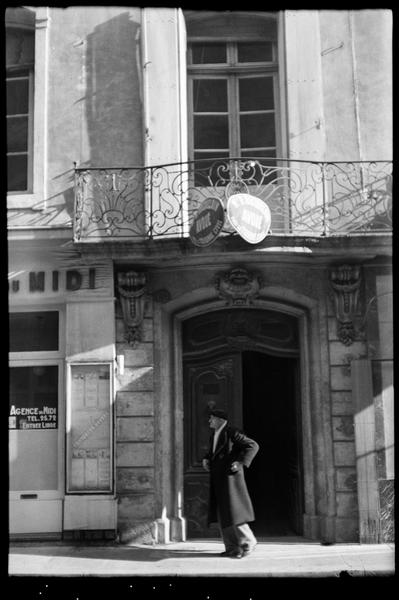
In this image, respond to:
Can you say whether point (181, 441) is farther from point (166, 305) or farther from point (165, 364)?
point (166, 305)

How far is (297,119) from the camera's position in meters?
10.9

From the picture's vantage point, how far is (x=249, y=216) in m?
9.68

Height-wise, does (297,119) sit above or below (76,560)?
above

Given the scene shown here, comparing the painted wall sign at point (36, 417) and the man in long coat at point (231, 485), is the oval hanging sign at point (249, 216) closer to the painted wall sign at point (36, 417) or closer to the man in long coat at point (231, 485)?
the man in long coat at point (231, 485)

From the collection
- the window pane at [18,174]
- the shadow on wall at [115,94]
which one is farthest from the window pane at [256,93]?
the window pane at [18,174]

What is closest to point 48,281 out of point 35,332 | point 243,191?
point 35,332

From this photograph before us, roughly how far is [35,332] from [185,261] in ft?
7.48

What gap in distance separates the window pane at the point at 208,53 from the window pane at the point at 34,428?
16.0ft

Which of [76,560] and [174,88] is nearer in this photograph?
[76,560]

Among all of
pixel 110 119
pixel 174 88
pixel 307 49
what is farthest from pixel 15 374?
pixel 307 49

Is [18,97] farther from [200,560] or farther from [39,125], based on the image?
[200,560]

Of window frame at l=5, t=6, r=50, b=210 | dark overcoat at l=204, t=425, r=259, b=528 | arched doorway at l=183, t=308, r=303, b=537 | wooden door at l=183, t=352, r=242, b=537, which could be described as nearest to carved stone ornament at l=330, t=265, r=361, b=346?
arched doorway at l=183, t=308, r=303, b=537

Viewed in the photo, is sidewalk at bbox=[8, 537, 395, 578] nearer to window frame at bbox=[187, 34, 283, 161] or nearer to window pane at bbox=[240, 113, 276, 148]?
window pane at bbox=[240, 113, 276, 148]

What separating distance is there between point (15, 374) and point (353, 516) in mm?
4873
